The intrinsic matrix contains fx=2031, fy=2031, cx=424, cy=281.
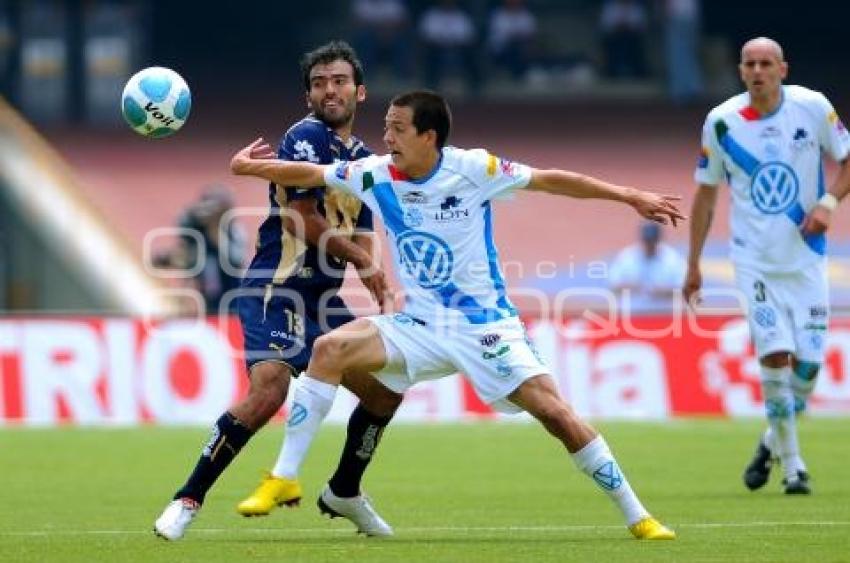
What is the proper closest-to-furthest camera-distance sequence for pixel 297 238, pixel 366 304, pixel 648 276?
pixel 297 238
pixel 648 276
pixel 366 304

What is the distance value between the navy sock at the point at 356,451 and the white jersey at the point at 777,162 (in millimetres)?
3678

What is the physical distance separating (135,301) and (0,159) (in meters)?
3.55

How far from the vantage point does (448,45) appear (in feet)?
109

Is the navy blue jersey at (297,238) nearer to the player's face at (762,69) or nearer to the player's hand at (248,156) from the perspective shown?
the player's hand at (248,156)

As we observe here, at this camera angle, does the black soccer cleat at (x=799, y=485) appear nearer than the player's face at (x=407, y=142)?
No

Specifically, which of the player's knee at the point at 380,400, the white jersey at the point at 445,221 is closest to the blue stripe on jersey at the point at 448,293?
the white jersey at the point at 445,221

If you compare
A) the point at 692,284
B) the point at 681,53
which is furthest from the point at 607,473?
the point at 681,53

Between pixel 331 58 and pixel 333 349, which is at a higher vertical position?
pixel 331 58

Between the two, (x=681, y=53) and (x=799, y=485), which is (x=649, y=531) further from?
(x=681, y=53)

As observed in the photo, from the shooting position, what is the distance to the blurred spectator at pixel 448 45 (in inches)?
1302

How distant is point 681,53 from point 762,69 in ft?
67.8

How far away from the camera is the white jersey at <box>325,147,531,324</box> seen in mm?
10203

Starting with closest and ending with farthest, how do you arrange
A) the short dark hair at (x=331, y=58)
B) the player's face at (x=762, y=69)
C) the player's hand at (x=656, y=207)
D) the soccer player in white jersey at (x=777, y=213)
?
the player's hand at (x=656, y=207)
the short dark hair at (x=331, y=58)
the player's face at (x=762, y=69)
the soccer player in white jersey at (x=777, y=213)

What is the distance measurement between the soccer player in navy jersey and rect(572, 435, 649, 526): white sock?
3.79 ft
